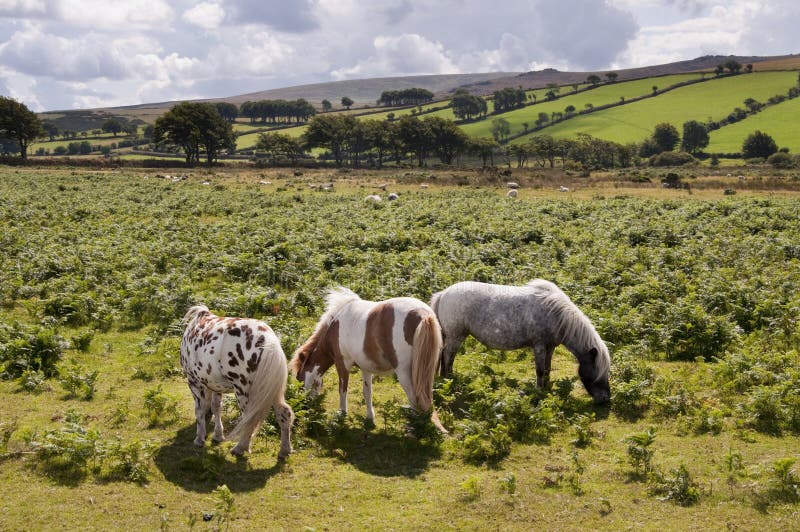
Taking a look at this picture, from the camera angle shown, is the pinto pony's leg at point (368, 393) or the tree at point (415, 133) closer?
the pinto pony's leg at point (368, 393)

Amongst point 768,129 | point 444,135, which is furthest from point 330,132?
point 768,129

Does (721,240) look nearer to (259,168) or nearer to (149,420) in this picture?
(149,420)

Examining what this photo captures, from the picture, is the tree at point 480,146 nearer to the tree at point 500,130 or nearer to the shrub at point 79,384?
the tree at point 500,130

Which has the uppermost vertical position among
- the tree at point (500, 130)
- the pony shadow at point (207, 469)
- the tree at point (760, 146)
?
the tree at point (500, 130)

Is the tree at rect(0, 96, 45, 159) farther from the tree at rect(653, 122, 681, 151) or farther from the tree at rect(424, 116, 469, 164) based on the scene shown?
the tree at rect(653, 122, 681, 151)

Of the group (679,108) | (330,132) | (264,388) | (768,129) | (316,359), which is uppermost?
(679,108)

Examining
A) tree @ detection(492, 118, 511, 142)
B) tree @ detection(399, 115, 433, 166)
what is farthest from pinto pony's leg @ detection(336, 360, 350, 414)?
tree @ detection(492, 118, 511, 142)

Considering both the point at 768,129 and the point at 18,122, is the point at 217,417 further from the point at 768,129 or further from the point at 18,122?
the point at 768,129

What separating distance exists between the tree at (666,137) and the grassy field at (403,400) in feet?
421

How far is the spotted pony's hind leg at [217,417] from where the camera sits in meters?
10.1

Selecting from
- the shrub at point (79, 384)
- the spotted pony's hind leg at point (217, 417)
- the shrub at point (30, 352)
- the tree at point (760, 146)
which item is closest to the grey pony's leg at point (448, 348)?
the spotted pony's hind leg at point (217, 417)

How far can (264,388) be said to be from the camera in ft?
30.2

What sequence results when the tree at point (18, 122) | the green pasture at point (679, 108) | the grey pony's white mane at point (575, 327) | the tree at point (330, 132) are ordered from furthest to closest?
the green pasture at point (679, 108) → the tree at point (330, 132) → the tree at point (18, 122) → the grey pony's white mane at point (575, 327)

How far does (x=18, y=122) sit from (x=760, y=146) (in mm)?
149664
